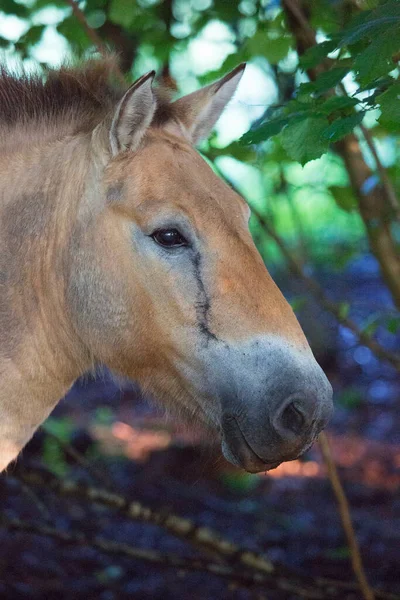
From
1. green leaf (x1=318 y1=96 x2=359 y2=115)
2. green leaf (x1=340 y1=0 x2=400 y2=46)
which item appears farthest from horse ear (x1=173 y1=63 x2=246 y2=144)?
green leaf (x1=340 y1=0 x2=400 y2=46)

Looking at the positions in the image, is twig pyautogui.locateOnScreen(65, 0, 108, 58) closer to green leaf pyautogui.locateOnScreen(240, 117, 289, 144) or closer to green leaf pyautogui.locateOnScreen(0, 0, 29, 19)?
green leaf pyautogui.locateOnScreen(0, 0, 29, 19)

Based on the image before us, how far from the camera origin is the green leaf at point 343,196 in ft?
13.8

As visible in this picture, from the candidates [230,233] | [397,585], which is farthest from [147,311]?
[397,585]

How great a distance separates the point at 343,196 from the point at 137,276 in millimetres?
2083

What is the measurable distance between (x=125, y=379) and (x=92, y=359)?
5.9 inches

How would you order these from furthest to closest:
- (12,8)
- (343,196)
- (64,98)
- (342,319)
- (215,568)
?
(343,196)
(342,319)
(215,568)
(12,8)
(64,98)

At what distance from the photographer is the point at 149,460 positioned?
22.6ft

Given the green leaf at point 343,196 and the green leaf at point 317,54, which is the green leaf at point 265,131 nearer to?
the green leaf at point 317,54

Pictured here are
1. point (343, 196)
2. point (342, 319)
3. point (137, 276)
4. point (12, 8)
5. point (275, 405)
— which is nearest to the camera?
point (275, 405)

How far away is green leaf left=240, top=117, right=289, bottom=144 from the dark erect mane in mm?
496

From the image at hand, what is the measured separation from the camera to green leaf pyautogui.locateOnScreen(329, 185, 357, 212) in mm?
4219

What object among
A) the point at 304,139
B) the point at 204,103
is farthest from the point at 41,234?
the point at 304,139

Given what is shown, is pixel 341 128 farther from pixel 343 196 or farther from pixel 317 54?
pixel 343 196

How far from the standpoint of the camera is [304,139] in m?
2.39
